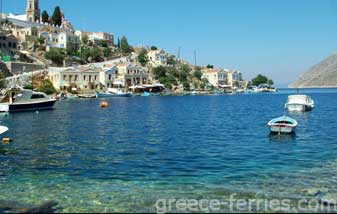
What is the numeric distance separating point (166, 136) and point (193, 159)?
10333 mm

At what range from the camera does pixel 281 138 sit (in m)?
28.3

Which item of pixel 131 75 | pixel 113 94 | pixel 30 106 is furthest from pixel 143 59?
pixel 30 106

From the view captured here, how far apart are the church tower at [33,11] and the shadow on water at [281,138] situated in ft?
475

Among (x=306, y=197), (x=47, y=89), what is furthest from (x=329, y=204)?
(x=47, y=89)

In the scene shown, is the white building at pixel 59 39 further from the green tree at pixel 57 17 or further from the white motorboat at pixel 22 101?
the white motorboat at pixel 22 101

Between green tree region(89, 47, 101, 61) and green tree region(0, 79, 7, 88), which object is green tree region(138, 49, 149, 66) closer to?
green tree region(89, 47, 101, 61)

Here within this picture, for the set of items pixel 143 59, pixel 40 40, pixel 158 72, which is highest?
pixel 40 40

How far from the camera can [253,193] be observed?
526 inches

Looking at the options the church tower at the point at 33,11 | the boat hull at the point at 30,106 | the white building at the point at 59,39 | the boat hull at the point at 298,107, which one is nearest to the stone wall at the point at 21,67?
the white building at the point at 59,39

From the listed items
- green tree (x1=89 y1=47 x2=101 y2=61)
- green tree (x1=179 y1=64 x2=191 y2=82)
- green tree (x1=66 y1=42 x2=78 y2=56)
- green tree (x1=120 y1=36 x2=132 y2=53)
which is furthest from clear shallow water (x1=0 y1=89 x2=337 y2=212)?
green tree (x1=120 y1=36 x2=132 y2=53)

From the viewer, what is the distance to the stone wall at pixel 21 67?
4240 inches

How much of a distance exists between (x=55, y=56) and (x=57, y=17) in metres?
40.4

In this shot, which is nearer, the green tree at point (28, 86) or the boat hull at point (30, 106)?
the boat hull at point (30, 106)

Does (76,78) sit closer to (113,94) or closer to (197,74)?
(113,94)
